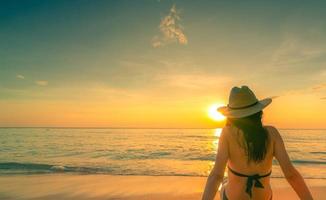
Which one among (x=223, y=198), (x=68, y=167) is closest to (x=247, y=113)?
(x=223, y=198)

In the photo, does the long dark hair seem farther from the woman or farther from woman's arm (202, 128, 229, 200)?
woman's arm (202, 128, 229, 200)

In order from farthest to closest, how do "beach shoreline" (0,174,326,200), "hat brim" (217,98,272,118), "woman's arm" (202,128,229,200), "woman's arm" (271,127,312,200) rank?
"beach shoreline" (0,174,326,200) < "hat brim" (217,98,272,118) < "woman's arm" (271,127,312,200) < "woman's arm" (202,128,229,200)

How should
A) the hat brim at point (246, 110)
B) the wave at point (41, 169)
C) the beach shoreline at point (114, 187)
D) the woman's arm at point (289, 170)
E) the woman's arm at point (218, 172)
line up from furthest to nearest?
1. the wave at point (41, 169)
2. the beach shoreline at point (114, 187)
3. the hat brim at point (246, 110)
4. the woman's arm at point (289, 170)
5. the woman's arm at point (218, 172)

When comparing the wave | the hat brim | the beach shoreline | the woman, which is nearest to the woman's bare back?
the woman

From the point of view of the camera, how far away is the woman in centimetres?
301

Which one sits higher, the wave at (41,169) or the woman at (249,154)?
the woman at (249,154)

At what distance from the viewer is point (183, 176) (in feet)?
52.4

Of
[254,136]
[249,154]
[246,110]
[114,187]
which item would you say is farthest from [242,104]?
[114,187]

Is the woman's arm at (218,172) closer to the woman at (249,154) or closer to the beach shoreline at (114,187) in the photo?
the woman at (249,154)

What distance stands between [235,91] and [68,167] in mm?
17831

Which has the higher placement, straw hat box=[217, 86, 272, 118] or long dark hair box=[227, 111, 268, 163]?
straw hat box=[217, 86, 272, 118]

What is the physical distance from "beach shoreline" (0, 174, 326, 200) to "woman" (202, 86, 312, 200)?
759 centimetres

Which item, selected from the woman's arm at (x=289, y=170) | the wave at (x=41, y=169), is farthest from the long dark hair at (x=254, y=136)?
the wave at (x=41, y=169)

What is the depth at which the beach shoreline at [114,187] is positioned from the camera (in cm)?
1112
